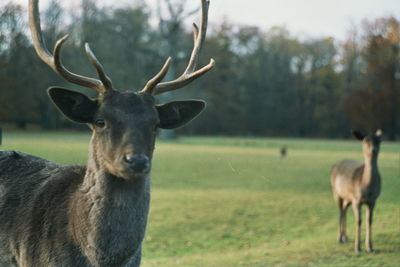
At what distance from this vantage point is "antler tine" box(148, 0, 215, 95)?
4.62m

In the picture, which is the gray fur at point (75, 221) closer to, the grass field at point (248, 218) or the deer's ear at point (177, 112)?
the deer's ear at point (177, 112)

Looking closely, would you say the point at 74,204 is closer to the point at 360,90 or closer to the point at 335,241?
the point at 335,241

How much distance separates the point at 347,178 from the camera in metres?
11.0

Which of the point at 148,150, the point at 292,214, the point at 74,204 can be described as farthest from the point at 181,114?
the point at 292,214

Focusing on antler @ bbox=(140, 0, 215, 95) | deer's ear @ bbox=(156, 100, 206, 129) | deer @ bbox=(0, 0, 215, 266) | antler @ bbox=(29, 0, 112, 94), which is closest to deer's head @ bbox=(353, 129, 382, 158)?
antler @ bbox=(140, 0, 215, 95)

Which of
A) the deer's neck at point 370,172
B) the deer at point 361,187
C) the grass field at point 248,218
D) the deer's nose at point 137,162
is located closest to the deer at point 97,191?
the deer's nose at point 137,162

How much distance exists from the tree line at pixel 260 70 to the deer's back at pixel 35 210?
15.4 metres

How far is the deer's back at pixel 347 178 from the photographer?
10.6 meters

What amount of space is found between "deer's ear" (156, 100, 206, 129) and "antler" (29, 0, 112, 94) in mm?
531

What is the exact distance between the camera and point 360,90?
160 feet

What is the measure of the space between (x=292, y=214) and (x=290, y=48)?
46.6 metres

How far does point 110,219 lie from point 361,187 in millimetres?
7339

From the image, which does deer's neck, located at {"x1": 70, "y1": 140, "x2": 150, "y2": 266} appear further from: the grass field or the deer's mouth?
the grass field

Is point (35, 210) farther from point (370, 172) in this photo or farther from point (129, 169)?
point (370, 172)
